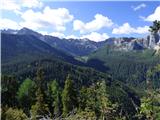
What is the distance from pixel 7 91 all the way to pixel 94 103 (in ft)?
114

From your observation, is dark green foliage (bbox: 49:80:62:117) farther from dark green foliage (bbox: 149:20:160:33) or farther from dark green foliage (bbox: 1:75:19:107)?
dark green foliage (bbox: 149:20:160:33)

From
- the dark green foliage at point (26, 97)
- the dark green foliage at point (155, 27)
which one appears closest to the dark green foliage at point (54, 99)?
the dark green foliage at point (26, 97)

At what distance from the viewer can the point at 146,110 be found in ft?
45.1

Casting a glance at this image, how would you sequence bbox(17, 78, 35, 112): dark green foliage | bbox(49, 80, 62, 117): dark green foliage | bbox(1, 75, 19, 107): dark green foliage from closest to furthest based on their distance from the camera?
1. bbox(1, 75, 19, 107): dark green foliage
2. bbox(49, 80, 62, 117): dark green foliage
3. bbox(17, 78, 35, 112): dark green foliage

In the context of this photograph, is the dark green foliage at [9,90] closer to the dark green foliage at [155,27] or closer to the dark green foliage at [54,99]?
the dark green foliage at [54,99]

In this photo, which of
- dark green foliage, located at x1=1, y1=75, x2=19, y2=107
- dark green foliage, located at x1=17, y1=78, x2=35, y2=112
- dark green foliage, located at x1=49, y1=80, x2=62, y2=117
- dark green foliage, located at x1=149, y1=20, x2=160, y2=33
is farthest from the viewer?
dark green foliage, located at x1=17, y1=78, x2=35, y2=112

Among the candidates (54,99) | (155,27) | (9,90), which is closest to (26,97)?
(54,99)

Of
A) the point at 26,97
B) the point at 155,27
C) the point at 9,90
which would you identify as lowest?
the point at 26,97

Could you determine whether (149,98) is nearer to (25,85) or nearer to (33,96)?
(33,96)

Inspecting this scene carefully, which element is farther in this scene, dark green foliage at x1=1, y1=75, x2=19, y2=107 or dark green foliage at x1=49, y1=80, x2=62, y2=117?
dark green foliage at x1=49, y1=80, x2=62, y2=117

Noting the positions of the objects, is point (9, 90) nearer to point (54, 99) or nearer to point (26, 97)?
point (54, 99)

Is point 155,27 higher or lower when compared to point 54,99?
higher

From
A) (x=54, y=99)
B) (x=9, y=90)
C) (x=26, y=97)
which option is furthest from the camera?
(x=26, y=97)

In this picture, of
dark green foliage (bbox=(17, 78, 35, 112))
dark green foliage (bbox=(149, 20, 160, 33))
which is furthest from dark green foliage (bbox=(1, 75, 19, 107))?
dark green foliage (bbox=(149, 20, 160, 33))
